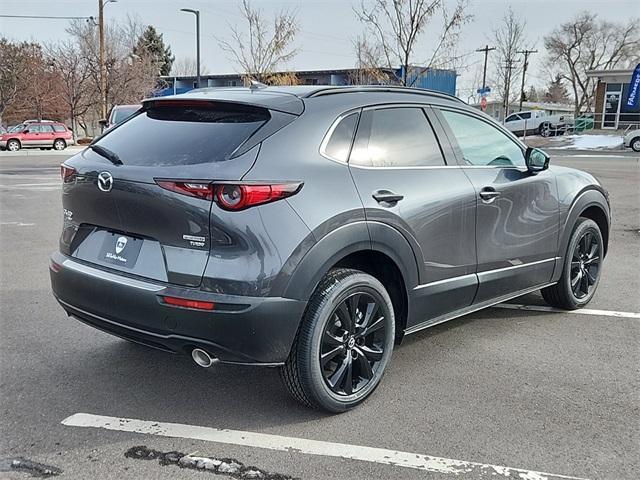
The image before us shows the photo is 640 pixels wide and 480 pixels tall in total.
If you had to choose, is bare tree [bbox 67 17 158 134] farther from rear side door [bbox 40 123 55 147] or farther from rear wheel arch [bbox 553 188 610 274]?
rear wheel arch [bbox 553 188 610 274]

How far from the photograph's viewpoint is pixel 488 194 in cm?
414

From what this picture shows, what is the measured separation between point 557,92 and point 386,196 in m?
83.8

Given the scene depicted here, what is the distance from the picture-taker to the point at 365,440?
3096mm

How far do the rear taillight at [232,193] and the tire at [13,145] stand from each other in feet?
108

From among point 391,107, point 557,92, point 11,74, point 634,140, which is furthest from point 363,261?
point 557,92

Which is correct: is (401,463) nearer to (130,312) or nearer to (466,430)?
(466,430)

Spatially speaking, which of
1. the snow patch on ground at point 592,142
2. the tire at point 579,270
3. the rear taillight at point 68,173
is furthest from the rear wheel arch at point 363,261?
the snow patch on ground at point 592,142

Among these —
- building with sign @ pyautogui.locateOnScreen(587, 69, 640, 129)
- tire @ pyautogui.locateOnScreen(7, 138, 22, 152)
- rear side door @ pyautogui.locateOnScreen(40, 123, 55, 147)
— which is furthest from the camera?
building with sign @ pyautogui.locateOnScreen(587, 69, 640, 129)

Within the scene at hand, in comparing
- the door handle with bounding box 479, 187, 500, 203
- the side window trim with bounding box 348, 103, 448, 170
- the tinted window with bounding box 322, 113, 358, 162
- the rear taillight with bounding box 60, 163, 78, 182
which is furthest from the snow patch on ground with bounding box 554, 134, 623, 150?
the rear taillight with bounding box 60, 163, 78, 182

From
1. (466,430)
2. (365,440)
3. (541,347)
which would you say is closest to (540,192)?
(541,347)

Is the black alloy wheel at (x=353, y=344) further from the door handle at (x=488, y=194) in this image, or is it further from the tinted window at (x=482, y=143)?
the tinted window at (x=482, y=143)

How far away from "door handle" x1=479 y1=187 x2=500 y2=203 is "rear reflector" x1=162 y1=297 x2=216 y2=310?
6.85ft

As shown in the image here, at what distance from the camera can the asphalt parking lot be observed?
2.89 m

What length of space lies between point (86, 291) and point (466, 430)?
2.15 m
